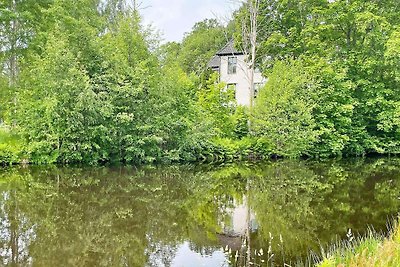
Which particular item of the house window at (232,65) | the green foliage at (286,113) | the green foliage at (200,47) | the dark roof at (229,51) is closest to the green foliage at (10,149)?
the green foliage at (286,113)

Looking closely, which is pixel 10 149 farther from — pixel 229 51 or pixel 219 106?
pixel 229 51

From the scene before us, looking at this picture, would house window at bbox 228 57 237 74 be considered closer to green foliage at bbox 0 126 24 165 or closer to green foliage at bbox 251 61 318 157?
green foliage at bbox 251 61 318 157

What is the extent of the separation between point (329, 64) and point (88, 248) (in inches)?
871

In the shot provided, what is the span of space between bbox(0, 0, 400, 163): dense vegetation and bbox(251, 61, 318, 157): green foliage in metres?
0.06

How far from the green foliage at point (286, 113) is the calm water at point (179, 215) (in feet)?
23.5

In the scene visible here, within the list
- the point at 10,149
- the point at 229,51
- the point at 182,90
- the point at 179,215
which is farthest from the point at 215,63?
the point at 179,215

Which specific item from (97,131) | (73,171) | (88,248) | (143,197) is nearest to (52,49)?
(97,131)

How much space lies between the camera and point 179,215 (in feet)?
29.9

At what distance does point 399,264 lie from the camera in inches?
150

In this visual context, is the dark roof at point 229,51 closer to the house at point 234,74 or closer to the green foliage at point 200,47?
the house at point 234,74

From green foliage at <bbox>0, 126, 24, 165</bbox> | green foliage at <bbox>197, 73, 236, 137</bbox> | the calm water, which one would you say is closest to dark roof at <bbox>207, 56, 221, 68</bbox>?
green foliage at <bbox>197, 73, 236, 137</bbox>

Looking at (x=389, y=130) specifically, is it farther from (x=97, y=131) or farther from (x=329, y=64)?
(x=97, y=131)

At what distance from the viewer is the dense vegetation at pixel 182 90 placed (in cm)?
1759

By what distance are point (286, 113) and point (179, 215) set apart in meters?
14.8
